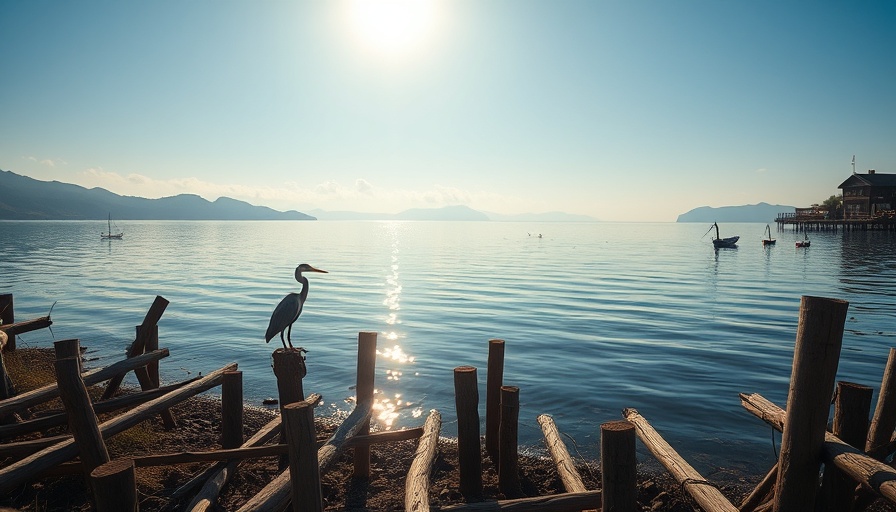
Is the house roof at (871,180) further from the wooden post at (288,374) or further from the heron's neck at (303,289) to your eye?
the wooden post at (288,374)

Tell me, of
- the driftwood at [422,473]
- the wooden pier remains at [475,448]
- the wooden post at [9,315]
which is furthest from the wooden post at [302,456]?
the wooden post at [9,315]

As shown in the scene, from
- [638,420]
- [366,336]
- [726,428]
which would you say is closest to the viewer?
[638,420]

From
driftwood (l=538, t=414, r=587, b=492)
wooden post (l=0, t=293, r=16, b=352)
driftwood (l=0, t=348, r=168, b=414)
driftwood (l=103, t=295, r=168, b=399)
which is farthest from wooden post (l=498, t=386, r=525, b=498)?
wooden post (l=0, t=293, r=16, b=352)

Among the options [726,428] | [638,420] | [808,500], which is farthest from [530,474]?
[726,428]

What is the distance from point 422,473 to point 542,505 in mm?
1497

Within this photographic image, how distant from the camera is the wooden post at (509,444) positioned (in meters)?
7.28

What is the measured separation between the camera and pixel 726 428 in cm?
1147

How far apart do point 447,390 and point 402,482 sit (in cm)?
620

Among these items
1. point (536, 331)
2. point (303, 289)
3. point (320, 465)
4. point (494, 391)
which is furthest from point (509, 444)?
point (536, 331)

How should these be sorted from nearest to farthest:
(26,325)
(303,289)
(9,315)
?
(26,325) → (303,289) → (9,315)

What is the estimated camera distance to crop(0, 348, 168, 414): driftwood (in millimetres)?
7231

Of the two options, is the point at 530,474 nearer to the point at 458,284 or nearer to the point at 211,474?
the point at 211,474

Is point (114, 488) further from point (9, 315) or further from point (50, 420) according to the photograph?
point (9, 315)

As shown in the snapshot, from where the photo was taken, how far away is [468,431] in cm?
714
